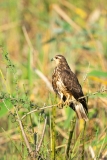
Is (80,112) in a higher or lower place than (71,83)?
lower

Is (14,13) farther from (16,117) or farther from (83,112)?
(16,117)

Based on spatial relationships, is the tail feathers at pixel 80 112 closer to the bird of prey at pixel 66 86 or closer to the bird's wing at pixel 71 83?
the bird of prey at pixel 66 86

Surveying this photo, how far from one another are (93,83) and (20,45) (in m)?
2.65

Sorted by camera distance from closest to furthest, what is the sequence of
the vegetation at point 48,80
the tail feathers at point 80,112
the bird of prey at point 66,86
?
the vegetation at point 48,80
the tail feathers at point 80,112
the bird of prey at point 66,86

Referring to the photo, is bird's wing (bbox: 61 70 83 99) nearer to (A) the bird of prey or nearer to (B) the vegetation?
(A) the bird of prey

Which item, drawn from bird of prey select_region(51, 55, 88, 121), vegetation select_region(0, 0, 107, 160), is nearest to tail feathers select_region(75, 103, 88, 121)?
bird of prey select_region(51, 55, 88, 121)

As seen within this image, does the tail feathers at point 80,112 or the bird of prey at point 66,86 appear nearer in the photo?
the tail feathers at point 80,112

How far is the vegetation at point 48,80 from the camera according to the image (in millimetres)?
3467

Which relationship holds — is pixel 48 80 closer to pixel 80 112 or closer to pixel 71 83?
pixel 71 83

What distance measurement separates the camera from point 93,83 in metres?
7.02

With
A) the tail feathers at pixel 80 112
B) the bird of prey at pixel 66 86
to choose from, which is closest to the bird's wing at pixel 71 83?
the bird of prey at pixel 66 86

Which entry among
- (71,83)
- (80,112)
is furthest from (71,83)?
(80,112)

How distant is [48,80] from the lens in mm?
5883

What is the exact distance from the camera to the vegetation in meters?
3.47
